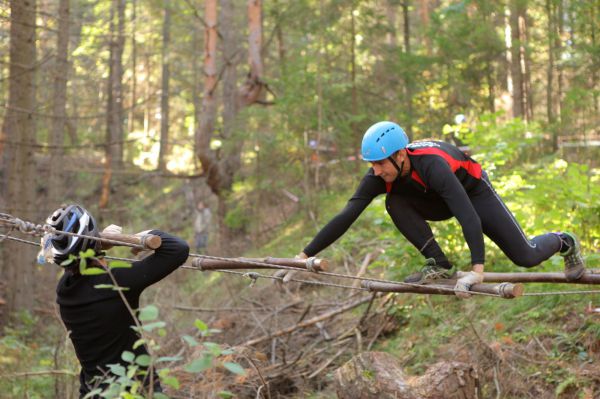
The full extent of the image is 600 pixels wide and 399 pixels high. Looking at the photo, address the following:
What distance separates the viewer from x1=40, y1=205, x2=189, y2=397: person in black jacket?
15.8 ft

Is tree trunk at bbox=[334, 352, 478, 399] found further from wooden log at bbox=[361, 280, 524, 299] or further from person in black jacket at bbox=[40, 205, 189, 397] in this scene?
person in black jacket at bbox=[40, 205, 189, 397]

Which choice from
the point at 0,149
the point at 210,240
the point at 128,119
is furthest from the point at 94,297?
the point at 128,119

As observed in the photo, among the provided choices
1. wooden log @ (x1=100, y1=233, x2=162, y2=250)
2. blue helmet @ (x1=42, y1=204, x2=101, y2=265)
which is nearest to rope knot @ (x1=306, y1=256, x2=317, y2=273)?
wooden log @ (x1=100, y1=233, x2=162, y2=250)

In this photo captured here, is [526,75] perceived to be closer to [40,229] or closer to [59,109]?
[59,109]

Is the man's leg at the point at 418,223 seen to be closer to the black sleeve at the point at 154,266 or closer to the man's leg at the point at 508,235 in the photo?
the man's leg at the point at 508,235

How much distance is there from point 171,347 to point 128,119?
1272 inches

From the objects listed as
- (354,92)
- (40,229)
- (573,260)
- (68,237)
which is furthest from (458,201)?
(354,92)

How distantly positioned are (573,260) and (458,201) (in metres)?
1.41

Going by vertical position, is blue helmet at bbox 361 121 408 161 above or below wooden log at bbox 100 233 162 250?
above

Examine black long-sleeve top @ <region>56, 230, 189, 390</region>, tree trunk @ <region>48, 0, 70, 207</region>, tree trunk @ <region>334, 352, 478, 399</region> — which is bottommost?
tree trunk @ <region>334, 352, 478, 399</region>

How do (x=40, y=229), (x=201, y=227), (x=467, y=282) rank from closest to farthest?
(x=40, y=229) → (x=467, y=282) → (x=201, y=227)

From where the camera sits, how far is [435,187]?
5.76 m

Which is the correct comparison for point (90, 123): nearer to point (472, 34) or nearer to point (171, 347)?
point (472, 34)

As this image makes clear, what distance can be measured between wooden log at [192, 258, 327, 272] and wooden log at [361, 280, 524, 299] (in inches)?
30.0
